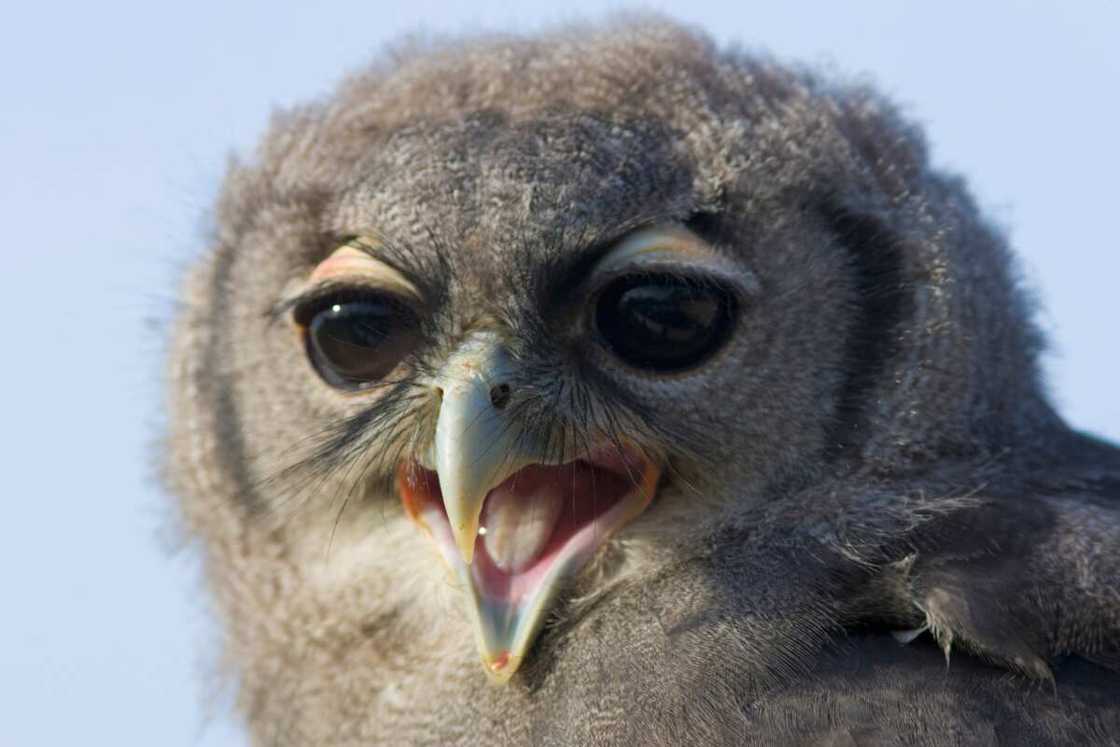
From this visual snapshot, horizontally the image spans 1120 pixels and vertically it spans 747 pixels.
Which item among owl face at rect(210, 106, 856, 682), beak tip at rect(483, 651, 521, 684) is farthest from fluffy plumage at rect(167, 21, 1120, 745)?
beak tip at rect(483, 651, 521, 684)

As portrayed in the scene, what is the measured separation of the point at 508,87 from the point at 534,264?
75 cm

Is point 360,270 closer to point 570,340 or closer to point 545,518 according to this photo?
point 570,340

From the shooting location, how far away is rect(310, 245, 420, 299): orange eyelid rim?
4.67 meters

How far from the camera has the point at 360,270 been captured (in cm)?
475

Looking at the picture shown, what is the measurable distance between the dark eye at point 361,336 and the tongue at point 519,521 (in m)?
0.51

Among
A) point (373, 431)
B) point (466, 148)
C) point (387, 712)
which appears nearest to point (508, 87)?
Answer: point (466, 148)

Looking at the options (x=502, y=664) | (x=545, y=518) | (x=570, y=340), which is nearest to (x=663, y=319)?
(x=570, y=340)

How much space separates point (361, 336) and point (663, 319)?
0.85 metres

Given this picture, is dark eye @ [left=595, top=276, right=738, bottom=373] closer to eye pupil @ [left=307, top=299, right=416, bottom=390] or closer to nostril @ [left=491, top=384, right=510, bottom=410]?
nostril @ [left=491, top=384, right=510, bottom=410]

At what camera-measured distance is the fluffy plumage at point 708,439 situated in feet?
13.8

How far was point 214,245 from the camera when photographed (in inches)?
227

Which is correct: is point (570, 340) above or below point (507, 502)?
A: above

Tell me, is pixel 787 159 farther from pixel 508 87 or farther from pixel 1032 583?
pixel 1032 583

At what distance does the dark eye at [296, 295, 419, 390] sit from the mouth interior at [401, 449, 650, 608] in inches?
19.5
